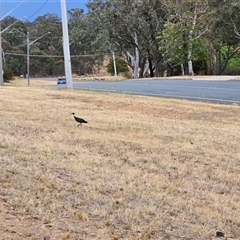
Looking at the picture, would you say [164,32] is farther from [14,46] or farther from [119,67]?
[14,46]

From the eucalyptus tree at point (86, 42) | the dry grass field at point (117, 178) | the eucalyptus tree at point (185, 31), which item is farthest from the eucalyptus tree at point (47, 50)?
the dry grass field at point (117, 178)

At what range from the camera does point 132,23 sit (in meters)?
46.4

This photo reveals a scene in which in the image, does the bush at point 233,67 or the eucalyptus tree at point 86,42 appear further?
the eucalyptus tree at point 86,42

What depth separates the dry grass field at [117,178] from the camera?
3943 mm

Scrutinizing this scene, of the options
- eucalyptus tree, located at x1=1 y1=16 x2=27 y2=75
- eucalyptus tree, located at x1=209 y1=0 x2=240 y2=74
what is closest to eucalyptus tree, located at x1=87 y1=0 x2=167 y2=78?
eucalyptus tree, located at x1=209 y1=0 x2=240 y2=74

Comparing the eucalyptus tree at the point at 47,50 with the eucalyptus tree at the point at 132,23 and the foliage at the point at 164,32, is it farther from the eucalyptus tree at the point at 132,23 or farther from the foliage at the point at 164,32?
the eucalyptus tree at the point at 132,23

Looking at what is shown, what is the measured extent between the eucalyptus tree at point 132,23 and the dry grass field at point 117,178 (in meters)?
36.9

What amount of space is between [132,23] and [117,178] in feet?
139

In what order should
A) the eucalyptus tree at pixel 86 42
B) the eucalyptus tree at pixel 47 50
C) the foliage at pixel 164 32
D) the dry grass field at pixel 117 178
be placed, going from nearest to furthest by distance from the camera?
1. the dry grass field at pixel 117 178
2. the foliage at pixel 164 32
3. the eucalyptus tree at pixel 86 42
4. the eucalyptus tree at pixel 47 50

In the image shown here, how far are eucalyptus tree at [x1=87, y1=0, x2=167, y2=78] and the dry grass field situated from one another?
121 feet

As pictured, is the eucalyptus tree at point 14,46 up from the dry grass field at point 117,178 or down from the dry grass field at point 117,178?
up

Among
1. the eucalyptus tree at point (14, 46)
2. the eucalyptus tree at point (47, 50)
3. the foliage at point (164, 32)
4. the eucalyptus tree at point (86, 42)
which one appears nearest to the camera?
the foliage at point (164, 32)

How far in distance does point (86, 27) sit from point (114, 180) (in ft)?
158

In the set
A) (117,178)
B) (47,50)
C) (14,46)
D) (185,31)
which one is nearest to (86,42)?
(185,31)
